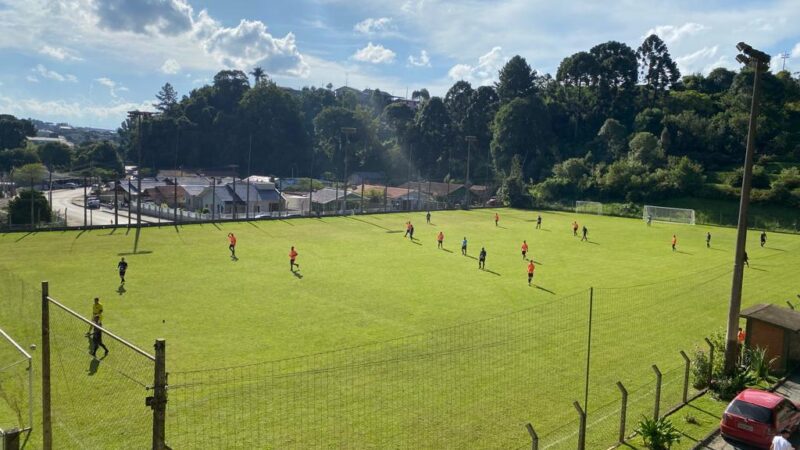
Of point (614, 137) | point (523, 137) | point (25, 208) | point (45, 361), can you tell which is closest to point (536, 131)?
point (523, 137)

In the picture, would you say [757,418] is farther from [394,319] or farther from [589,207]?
[589,207]

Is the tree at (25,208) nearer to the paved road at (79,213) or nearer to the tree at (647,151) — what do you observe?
the paved road at (79,213)

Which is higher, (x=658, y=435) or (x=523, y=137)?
(x=523, y=137)

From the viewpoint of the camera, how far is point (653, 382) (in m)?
15.6

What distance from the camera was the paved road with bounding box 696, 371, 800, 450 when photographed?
A: 11828 mm

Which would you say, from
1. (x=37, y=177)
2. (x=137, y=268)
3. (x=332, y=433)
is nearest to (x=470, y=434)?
(x=332, y=433)

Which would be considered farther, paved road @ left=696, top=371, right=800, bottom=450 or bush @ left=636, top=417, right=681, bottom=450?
paved road @ left=696, top=371, right=800, bottom=450

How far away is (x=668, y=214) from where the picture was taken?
64625 mm

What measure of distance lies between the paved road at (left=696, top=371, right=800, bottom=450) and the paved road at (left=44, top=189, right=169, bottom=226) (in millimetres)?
44802

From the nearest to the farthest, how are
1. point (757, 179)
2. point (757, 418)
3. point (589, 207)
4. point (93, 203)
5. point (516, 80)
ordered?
point (757, 418) < point (757, 179) < point (589, 207) < point (93, 203) < point (516, 80)

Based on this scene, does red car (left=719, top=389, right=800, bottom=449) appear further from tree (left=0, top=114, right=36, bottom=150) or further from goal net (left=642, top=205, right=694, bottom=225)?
tree (left=0, top=114, right=36, bottom=150)

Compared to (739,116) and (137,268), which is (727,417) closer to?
(137,268)

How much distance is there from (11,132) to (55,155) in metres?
10.8

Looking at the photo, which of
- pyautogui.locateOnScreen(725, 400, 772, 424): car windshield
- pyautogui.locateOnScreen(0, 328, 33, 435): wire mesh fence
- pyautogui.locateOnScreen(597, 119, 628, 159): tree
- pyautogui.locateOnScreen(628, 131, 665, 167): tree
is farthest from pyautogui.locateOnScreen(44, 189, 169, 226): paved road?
pyautogui.locateOnScreen(597, 119, 628, 159): tree
